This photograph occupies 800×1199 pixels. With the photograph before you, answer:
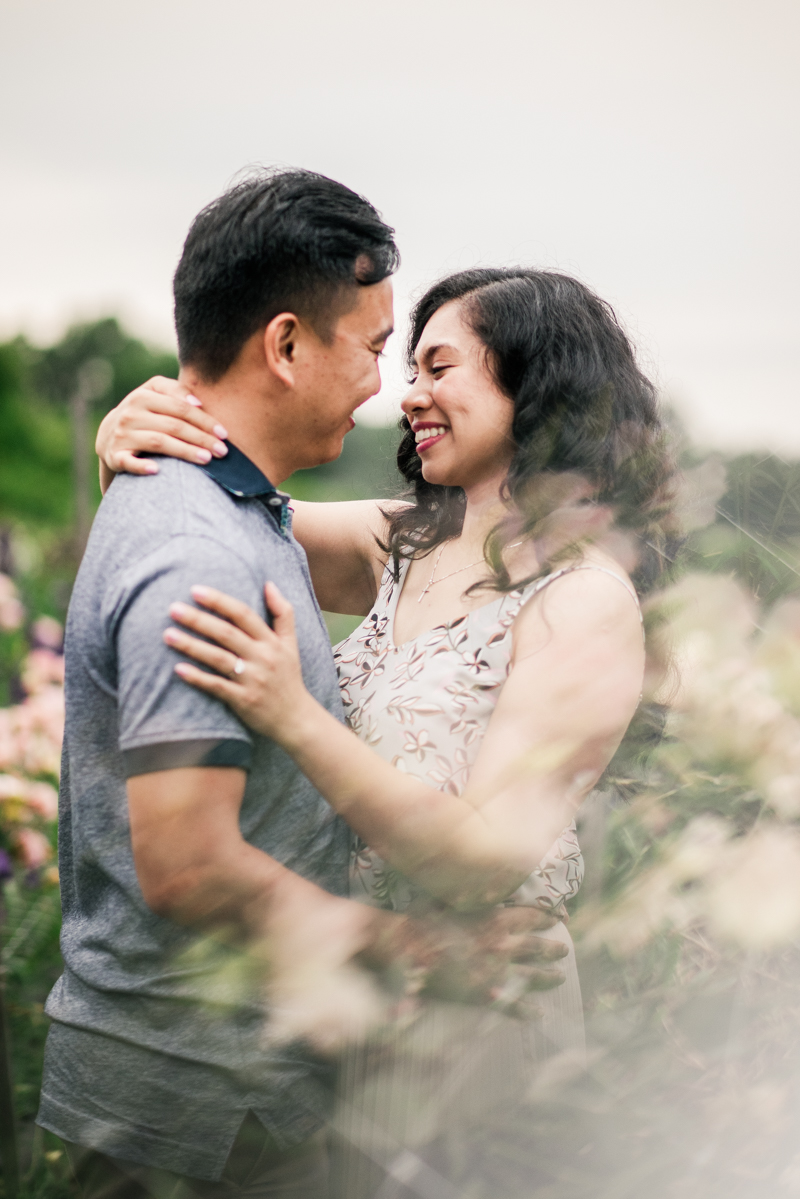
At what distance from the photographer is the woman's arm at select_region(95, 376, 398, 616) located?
132 cm

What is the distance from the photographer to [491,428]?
1744 millimetres

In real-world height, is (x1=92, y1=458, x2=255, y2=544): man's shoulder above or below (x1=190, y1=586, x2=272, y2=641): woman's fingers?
above

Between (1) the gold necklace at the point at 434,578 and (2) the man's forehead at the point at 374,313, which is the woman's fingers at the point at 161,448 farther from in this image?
(1) the gold necklace at the point at 434,578

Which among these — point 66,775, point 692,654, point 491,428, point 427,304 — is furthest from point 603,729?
point 427,304

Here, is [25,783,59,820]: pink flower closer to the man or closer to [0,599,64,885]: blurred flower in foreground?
[0,599,64,885]: blurred flower in foreground

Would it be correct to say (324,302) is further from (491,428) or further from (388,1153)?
(388,1153)

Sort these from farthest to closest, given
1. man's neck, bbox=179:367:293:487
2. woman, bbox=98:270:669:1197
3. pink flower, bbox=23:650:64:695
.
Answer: pink flower, bbox=23:650:64:695 < man's neck, bbox=179:367:293:487 < woman, bbox=98:270:669:1197

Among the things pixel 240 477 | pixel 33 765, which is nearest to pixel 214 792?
pixel 240 477

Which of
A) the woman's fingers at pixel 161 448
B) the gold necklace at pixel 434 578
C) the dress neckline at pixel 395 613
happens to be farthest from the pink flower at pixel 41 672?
the woman's fingers at pixel 161 448

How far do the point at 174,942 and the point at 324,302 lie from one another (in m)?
0.98

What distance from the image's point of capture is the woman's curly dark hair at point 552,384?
1.61 meters

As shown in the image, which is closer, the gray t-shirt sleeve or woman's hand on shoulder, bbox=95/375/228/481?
the gray t-shirt sleeve

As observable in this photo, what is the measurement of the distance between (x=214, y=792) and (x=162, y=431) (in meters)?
0.56

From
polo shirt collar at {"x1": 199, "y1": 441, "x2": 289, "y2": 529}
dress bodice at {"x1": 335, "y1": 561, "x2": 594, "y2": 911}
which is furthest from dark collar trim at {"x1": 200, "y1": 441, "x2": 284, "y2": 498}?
dress bodice at {"x1": 335, "y1": 561, "x2": 594, "y2": 911}
